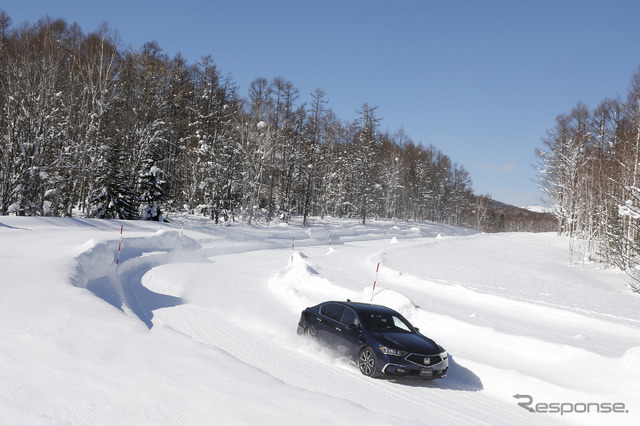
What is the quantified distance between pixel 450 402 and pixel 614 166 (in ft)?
92.6

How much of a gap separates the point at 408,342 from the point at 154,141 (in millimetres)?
30029

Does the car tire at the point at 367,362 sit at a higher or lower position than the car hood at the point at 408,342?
lower

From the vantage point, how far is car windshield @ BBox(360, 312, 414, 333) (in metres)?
9.79

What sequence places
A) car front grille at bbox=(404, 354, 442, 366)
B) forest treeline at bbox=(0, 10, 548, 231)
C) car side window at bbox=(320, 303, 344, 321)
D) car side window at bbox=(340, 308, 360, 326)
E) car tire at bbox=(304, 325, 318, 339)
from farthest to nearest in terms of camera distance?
forest treeline at bbox=(0, 10, 548, 231) < car tire at bbox=(304, 325, 318, 339) < car side window at bbox=(320, 303, 344, 321) < car side window at bbox=(340, 308, 360, 326) < car front grille at bbox=(404, 354, 442, 366)

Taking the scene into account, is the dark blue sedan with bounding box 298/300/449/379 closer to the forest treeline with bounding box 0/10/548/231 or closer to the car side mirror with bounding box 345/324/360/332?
the car side mirror with bounding box 345/324/360/332

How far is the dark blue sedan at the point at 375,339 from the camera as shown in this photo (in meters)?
8.74

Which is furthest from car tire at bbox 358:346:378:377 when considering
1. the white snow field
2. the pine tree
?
the pine tree

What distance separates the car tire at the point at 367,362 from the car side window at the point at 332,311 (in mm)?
1316

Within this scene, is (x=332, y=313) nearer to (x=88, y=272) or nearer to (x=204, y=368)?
(x=204, y=368)

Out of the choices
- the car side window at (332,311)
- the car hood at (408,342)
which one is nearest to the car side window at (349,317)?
the car side window at (332,311)

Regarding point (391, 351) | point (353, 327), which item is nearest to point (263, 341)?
point (353, 327)

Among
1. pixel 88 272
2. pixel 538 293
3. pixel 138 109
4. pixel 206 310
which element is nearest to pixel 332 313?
pixel 206 310

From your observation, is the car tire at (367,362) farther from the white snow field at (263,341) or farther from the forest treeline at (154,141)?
the forest treeline at (154,141)

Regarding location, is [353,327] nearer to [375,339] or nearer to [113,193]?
[375,339]
